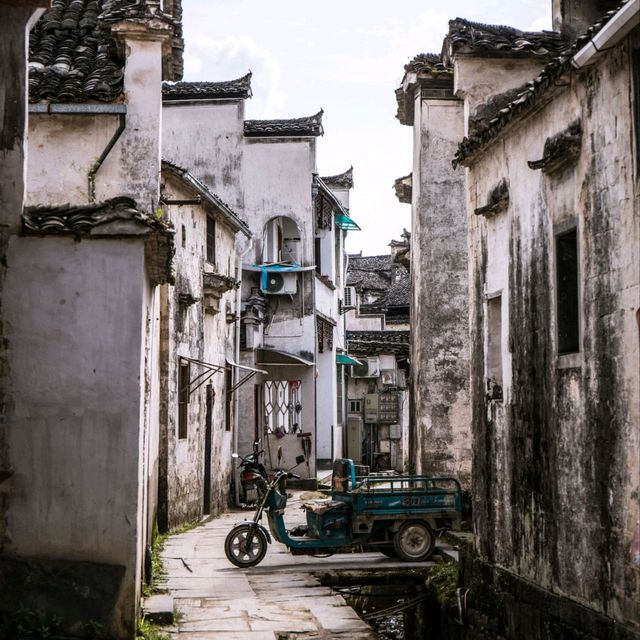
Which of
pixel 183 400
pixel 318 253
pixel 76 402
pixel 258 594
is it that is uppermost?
pixel 318 253

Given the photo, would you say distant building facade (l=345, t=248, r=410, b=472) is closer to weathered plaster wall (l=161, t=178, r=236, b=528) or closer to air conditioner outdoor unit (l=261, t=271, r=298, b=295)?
air conditioner outdoor unit (l=261, t=271, r=298, b=295)

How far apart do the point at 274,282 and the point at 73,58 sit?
15.2 m

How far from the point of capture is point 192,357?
20.7 meters

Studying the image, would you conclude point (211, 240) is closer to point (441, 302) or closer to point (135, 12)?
point (441, 302)

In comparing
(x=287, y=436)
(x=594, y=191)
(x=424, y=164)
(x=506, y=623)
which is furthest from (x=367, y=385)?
(x=594, y=191)

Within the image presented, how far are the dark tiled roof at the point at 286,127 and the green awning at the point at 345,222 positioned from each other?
5.27 m

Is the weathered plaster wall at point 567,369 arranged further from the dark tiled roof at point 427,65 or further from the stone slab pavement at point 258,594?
the dark tiled roof at point 427,65

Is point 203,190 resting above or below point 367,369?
above

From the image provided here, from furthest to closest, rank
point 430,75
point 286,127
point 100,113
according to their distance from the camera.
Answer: point 286,127, point 430,75, point 100,113

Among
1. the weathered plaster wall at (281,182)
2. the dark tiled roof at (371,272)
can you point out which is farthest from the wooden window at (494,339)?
the dark tiled roof at (371,272)

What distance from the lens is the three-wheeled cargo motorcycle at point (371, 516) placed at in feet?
52.5

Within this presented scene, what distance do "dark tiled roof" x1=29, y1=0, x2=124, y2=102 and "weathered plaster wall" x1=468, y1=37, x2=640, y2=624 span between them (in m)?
5.31

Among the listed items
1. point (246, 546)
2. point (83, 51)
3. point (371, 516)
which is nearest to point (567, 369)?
point (371, 516)

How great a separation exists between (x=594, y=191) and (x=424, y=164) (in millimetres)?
9040
